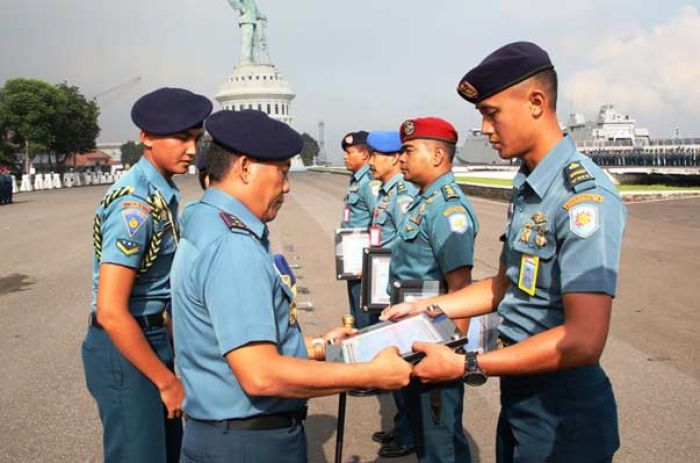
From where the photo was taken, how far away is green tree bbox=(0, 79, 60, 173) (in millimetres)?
51000

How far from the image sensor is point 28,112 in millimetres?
51406

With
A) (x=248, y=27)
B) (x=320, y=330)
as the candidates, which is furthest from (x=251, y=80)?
(x=320, y=330)

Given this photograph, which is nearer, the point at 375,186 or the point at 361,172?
the point at 375,186

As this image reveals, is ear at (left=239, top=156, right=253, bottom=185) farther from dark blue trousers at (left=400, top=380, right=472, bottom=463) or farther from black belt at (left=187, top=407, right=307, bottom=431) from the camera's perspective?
dark blue trousers at (left=400, top=380, right=472, bottom=463)

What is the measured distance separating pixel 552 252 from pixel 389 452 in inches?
99.5

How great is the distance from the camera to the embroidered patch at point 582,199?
2.10 meters

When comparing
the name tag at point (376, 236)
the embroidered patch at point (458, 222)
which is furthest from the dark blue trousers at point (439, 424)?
the name tag at point (376, 236)

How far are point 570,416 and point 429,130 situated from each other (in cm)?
198

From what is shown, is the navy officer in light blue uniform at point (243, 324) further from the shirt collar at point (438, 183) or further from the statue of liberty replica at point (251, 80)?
the statue of liberty replica at point (251, 80)

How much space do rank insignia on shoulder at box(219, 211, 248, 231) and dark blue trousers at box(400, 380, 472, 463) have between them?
59.8 inches

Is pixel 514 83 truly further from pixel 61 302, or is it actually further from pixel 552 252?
pixel 61 302

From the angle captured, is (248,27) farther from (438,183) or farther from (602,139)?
(438,183)

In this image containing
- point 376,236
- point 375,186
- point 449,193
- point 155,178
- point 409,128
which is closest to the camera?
point 155,178

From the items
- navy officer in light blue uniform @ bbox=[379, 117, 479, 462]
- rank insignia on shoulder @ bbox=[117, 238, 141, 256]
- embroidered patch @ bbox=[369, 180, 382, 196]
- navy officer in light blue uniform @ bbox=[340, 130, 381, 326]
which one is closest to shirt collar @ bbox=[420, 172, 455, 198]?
navy officer in light blue uniform @ bbox=[379, 117, 479, 462]
